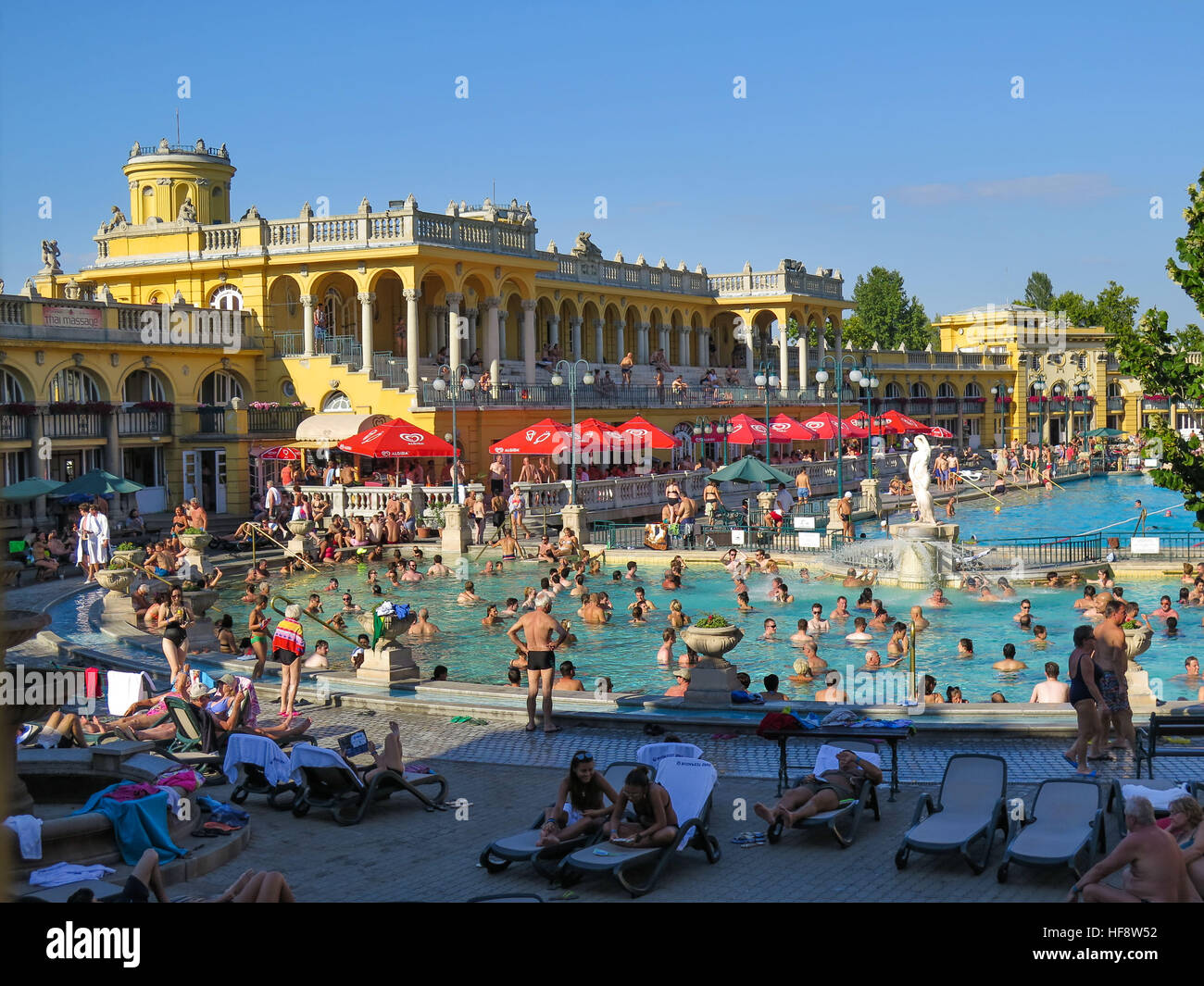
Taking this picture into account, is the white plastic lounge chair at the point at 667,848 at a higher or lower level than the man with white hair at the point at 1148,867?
lower

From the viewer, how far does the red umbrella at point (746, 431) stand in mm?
45188

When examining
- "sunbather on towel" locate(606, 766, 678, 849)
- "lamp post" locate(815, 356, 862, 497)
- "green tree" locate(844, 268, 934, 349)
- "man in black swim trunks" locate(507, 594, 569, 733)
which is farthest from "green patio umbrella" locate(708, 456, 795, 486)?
"green tree" locate(844, 268, 934, 349)

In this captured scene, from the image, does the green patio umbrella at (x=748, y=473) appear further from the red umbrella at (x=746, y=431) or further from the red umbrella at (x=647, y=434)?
the red umbrella at (x=746, y=431)

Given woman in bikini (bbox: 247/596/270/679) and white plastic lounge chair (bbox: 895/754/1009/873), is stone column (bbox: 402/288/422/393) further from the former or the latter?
white plastic lounge chair (bbox: 895/754/1009/873)

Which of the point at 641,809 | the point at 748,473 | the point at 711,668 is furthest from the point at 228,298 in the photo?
the point at 641,809

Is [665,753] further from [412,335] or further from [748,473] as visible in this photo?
[412,335]

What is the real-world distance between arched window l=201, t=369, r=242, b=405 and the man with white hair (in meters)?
35.9

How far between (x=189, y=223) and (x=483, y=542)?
1707cm

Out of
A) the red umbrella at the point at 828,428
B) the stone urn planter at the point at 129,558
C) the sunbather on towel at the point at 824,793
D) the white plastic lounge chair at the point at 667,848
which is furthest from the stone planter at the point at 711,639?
the red umbrella at the point at 828,428

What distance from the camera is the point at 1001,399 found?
8225cm

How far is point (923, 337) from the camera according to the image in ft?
373

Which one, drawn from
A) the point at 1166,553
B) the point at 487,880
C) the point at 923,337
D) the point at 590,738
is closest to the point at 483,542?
the point at 1166,553

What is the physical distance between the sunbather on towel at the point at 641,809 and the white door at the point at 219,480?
1210 inches
